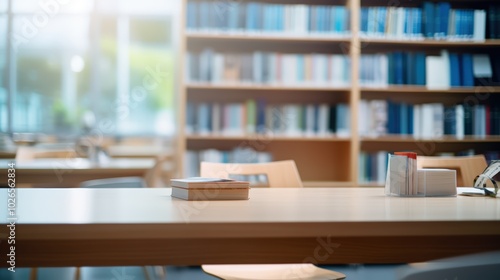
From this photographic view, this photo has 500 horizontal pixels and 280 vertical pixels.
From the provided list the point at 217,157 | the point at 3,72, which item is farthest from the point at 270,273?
the point at 3,72

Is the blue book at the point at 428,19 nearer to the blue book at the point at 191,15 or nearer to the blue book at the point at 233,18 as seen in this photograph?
the blue book at the point at 233,18

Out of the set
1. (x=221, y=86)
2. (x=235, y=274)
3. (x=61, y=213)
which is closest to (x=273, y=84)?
(x=221, y=86)

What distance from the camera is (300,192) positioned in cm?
195

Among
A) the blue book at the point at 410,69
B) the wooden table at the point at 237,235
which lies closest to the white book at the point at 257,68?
the blue book at the point at 410,69

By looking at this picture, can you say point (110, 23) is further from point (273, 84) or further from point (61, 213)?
point (61, 213)

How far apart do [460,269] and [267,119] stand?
12.3ft

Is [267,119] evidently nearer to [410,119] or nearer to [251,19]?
[251,19]

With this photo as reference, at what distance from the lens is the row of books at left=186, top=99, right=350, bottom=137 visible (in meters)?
4.37

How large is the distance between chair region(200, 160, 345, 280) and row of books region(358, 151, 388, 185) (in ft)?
6.86

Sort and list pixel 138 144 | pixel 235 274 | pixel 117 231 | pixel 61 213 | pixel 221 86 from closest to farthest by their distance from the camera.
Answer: pixel 117 231 < pixel 61 213 < pixel 235 274 < pixel 221 86 < pixel 138 144

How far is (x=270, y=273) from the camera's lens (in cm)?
207

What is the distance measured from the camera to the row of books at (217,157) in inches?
172

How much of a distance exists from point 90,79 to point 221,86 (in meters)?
3.14

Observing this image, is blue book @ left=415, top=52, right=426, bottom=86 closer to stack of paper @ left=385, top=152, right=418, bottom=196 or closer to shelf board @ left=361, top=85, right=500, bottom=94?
shelf board @ left=361, top=85, right=500, bottom=94
